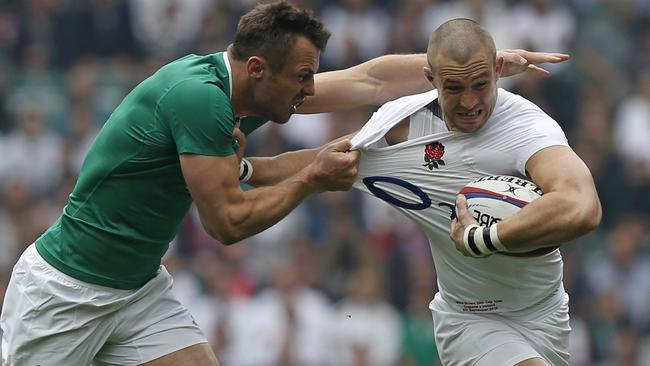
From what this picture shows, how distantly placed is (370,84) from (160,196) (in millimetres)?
1489

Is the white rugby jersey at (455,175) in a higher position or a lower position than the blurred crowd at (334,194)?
higher

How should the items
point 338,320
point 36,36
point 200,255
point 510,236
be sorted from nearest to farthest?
1. point 510,236
2. point 338,320
3. point 200,255
4. point 36,36

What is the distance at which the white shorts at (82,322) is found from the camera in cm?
686

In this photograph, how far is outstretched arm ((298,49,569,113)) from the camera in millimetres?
7391

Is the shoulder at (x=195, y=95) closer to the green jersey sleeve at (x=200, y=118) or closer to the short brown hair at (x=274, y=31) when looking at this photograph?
Result: the green jersey sleeve at (x=200, y=118)

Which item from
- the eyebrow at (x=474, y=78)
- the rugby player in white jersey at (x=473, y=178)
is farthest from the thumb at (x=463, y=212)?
the eyebrow at (x=474, y=78)

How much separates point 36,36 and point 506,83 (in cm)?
550

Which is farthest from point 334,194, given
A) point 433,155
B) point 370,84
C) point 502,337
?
point 502,337

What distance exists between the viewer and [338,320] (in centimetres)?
1235

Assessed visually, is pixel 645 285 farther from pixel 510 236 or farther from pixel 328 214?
pixel 510 236

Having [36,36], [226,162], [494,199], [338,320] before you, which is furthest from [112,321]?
[36,36]

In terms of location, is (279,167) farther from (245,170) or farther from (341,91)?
(341,91)

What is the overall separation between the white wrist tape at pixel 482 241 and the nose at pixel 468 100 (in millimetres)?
617

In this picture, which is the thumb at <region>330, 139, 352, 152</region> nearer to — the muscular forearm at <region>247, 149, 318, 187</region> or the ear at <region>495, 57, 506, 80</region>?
the muscular forearm at <region>247, 149, 318, 187</region>
